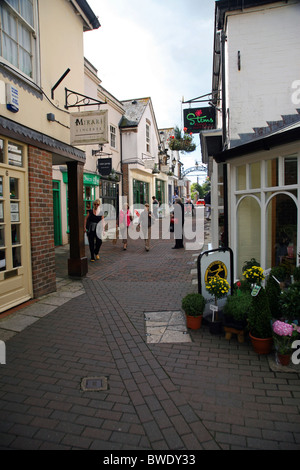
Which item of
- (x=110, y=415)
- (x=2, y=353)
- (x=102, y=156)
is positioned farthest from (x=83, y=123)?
(x=102, y=156)

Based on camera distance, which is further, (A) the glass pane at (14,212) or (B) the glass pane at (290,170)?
(A) the glass pane at (14,212)

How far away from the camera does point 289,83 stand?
271 inches

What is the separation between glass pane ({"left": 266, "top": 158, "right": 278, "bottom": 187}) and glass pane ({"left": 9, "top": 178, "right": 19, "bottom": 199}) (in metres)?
4.54

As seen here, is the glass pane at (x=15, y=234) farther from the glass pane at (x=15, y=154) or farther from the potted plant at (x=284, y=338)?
the potted plant at (x=284, y=338)

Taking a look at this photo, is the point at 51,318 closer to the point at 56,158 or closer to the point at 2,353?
the point at 2,353

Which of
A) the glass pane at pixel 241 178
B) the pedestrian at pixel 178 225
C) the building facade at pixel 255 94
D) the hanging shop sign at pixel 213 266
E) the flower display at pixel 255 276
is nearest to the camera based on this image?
the flower display at pixel 255 276

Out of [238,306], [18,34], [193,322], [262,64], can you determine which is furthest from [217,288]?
[18,34]

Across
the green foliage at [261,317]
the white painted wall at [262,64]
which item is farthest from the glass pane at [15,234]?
the white painted wall at [262,64]

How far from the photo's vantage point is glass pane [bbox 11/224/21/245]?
555 cm

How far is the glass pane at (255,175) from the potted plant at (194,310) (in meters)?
2.53

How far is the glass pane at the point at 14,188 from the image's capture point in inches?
216

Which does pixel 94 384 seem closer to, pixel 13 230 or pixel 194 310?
pixel 194 310

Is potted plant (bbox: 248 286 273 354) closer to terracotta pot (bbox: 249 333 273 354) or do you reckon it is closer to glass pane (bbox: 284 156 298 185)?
terracotta pot (bbox: 249 333 273 354)

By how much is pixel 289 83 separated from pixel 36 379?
7434 millimetres
